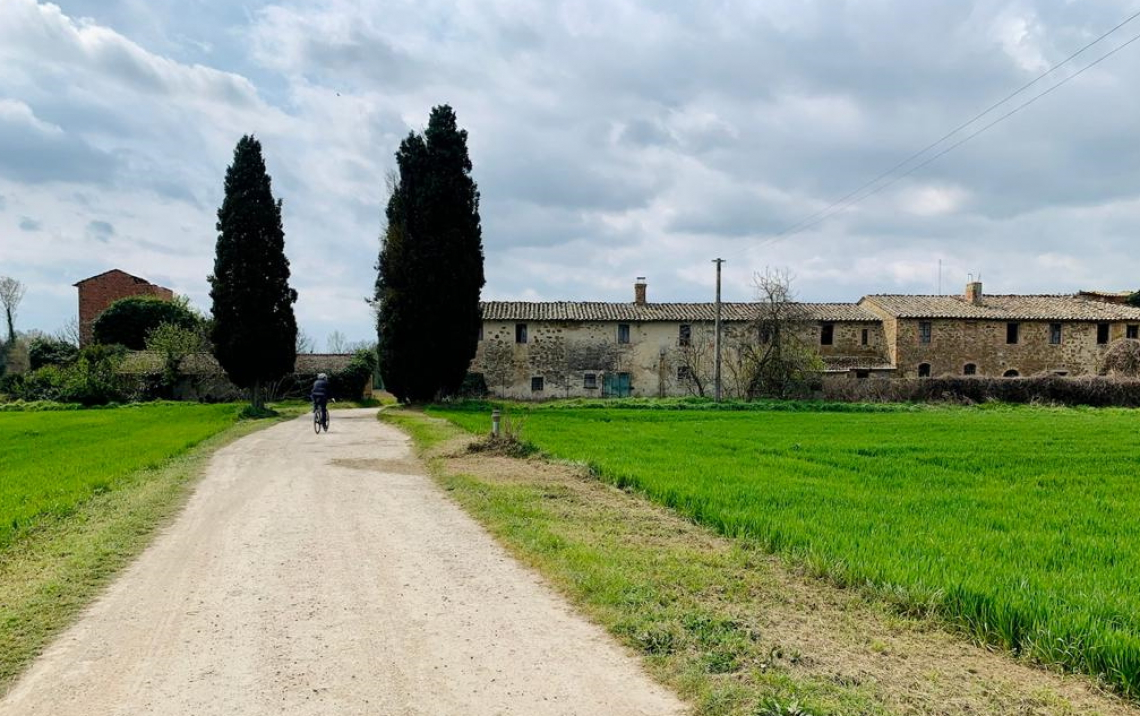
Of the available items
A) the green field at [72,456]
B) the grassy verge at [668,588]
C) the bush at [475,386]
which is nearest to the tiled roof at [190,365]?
the bush at [475,386]

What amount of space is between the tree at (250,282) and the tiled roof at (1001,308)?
36.8 metres

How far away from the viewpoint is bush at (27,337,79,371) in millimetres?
57062

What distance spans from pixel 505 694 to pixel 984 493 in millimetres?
9362

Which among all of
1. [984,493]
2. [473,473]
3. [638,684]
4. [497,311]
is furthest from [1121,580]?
[497,311]

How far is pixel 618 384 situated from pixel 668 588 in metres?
41.2

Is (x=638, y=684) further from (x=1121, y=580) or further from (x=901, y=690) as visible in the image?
(x=1121, y=580)

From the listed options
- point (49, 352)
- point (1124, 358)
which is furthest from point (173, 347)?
point (1124, 358)

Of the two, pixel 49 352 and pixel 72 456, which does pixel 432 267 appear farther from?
pixel 49 352

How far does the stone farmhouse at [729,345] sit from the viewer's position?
46.8 m

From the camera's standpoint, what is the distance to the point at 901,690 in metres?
4.22

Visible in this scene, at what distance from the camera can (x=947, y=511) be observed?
9.29m

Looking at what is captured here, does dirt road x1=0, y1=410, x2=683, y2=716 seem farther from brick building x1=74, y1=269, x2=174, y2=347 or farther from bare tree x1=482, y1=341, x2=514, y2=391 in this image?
brick building x1=74, y1=269, x2=174, y2=347

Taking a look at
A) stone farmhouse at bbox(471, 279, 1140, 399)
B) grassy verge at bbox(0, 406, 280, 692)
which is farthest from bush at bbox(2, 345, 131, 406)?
grassy verge at bbox(0, 406, 280, 692)

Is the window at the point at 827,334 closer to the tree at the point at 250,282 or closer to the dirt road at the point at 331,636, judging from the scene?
the tree at the point at 250,282
